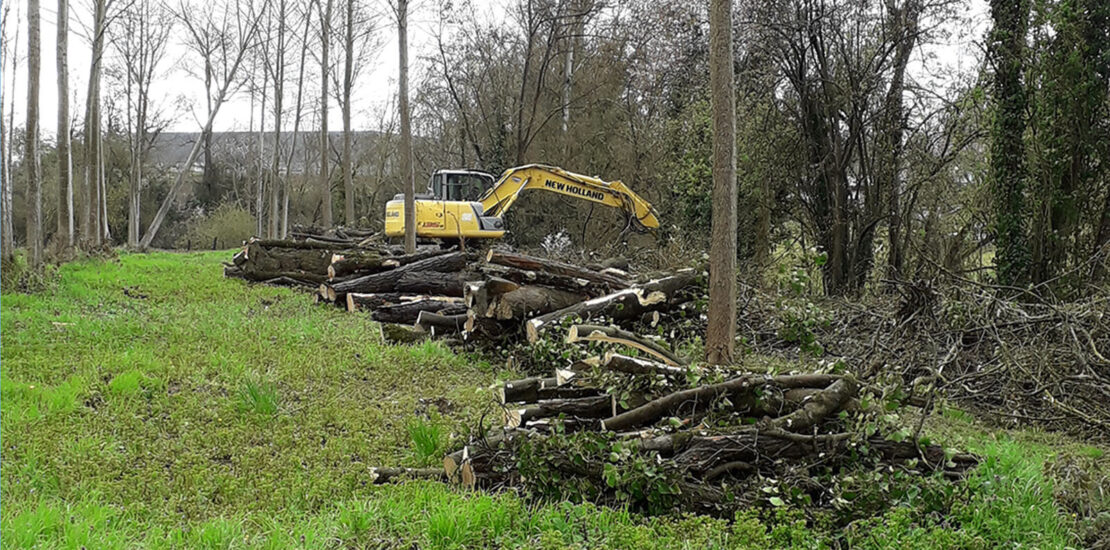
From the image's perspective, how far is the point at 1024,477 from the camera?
458cm

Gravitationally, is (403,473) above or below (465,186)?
below

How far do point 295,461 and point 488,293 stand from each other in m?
3.75

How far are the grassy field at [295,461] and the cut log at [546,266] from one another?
1.24 metres

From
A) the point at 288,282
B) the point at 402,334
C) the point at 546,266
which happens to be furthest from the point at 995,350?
the point at 288,282

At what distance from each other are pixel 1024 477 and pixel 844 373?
1.10 metres

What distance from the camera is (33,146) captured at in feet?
40.7

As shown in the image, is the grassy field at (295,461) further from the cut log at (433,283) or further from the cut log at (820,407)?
the cut log at (433,283)

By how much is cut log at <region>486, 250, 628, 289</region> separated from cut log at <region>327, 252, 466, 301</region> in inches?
73.5

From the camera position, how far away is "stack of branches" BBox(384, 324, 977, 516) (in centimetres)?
434

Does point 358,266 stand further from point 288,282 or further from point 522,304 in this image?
point 522,304

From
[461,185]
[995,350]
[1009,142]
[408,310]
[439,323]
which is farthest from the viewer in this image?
[461,185]

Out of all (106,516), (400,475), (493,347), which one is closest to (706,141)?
(493,347)

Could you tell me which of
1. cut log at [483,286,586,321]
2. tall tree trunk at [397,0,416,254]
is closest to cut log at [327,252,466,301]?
cut log at [483,286,586,321]

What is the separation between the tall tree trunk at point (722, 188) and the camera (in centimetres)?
676
